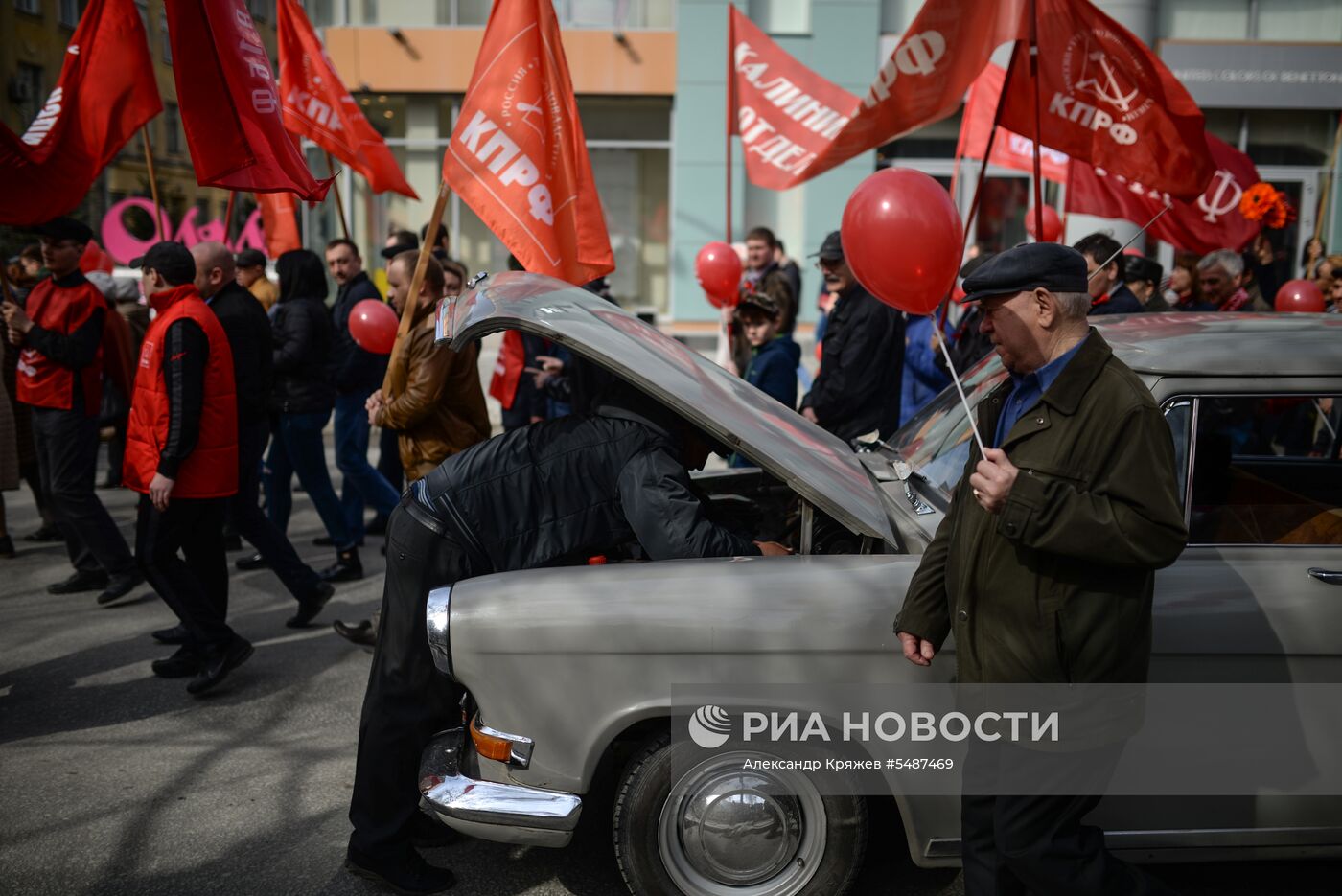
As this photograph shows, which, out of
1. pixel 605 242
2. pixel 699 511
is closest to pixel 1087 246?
pixel 605 242

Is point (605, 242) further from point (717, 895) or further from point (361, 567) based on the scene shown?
point (717, 895)

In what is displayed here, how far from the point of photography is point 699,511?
130 inches

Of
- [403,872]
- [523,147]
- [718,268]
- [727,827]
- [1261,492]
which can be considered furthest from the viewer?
[718,268]

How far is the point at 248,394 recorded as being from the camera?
5.85m

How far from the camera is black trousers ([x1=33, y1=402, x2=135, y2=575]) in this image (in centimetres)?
632

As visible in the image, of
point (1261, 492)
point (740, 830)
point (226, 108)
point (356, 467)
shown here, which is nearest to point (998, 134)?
point (356, 467)

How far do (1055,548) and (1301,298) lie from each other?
21.4 ft

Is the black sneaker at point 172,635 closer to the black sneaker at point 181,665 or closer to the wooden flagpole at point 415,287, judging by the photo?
the black sneaker at point 181,665

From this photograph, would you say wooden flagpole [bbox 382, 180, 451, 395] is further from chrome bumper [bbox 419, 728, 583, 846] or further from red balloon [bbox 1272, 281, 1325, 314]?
red balloon [bbox 1272, 281, 1325, 314]

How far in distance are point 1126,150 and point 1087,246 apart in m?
0.59

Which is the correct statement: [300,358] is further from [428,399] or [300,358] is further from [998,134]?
[998,134]

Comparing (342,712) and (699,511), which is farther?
(342,712)

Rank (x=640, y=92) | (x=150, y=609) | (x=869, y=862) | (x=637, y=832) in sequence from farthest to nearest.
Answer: (x=640, y=92) → (x=150, y=609) → (x=869, y=862) → (x=637, y=832)

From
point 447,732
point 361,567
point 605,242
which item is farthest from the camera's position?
point 361,567
